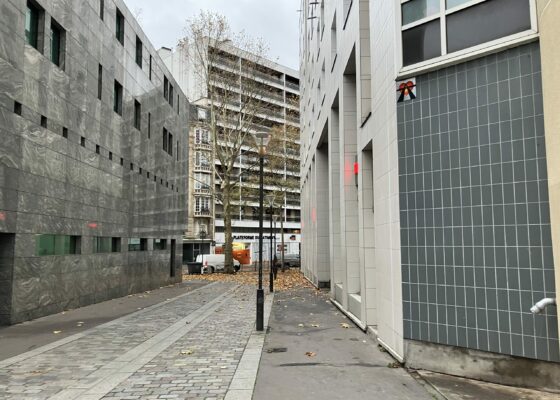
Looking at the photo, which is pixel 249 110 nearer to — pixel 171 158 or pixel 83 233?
pixel 171 158

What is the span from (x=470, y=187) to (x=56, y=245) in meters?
11.5

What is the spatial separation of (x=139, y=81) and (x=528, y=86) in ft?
60.7

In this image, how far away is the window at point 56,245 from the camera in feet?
41.2

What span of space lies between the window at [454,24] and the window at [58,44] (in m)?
10.7

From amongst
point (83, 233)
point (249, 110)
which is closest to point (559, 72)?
point (83, 233)

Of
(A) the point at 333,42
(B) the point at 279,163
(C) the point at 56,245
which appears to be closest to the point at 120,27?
(A) the point at 333,42

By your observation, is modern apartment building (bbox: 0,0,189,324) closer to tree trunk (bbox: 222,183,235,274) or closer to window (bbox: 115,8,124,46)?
window (bbox: 115,8,124,46)

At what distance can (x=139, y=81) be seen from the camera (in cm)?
2144

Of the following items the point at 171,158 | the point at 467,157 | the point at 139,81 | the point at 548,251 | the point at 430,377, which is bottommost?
the point at 430,377

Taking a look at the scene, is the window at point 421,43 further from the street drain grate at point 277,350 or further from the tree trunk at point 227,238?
the tree trunk at point 227,238

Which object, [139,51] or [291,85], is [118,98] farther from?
[291,85]

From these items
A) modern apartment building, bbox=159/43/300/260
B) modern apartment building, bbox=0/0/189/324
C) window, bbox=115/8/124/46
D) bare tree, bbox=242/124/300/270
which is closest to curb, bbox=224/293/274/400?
modern apartment building, bbox=0/0/189/324

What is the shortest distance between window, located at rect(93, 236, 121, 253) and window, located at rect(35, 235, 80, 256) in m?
1.36

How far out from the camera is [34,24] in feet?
42.1
